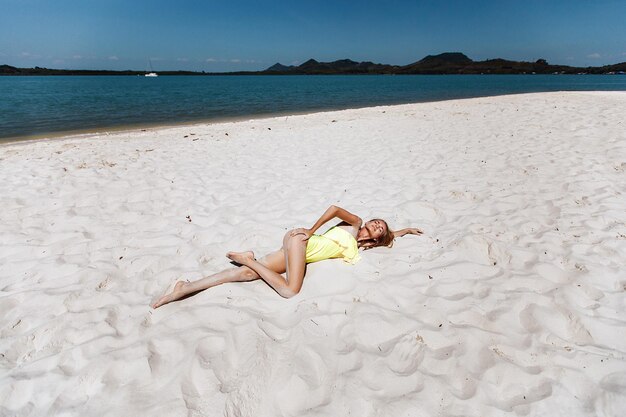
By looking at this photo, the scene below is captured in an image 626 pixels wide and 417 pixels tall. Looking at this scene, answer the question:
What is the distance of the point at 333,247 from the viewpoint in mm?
3699

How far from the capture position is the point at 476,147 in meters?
8.25

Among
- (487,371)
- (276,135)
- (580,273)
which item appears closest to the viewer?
(487,371)

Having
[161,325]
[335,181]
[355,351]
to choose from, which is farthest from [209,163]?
[355,351]

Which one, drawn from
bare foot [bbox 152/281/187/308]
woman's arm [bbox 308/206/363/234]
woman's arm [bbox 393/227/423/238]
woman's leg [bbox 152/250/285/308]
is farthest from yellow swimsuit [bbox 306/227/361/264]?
bare foot [bbox 152/281/187/308]

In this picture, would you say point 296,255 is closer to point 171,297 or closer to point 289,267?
point 289,267

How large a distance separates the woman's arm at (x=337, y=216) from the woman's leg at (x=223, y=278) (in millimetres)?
490

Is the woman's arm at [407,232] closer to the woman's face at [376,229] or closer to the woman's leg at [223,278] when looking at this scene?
the woman's face at [376,229]

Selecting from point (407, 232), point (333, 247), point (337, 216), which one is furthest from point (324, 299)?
point (407, 232)

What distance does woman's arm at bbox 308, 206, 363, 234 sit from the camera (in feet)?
12.3

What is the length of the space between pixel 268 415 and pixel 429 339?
4.34 ft

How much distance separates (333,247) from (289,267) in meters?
0.56

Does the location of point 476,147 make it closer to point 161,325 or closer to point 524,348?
point 524,348

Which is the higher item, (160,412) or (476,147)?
(476,147)

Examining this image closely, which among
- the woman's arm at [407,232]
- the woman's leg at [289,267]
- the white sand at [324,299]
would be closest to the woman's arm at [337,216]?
the woman's leg at [289,267]
